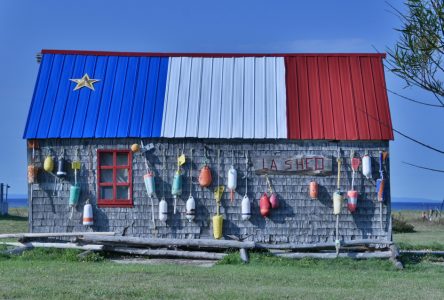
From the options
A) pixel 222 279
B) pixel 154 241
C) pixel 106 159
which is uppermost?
pixel 106 159

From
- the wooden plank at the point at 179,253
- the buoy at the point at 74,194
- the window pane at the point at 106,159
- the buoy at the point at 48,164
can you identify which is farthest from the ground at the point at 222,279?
the window pane at the point at 106,159

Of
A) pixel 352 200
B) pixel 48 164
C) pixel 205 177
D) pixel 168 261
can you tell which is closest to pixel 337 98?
pixel 352 200

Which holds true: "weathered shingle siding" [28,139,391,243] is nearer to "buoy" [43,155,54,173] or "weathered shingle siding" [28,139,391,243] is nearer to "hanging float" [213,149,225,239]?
"hanging float" [213,149,225,239]

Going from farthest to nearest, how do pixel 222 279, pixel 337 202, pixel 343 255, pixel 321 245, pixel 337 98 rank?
pixel 337 98, pixel 337 202, pixel 321 245, pixel 343 255, pixel 222 279

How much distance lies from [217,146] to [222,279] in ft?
17.2

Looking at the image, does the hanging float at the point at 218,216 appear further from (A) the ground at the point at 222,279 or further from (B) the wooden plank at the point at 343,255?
(B) the wooden plank at the point at 343,255

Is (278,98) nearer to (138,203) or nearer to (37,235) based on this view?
(138,203)

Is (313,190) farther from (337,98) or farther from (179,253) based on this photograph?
(179,253)

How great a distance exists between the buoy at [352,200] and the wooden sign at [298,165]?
75cm

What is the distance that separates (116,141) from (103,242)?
8.21 ft

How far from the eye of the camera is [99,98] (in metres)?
20.4

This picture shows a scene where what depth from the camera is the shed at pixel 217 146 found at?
63.4ft

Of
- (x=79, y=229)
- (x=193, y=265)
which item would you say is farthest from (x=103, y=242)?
(x=193, y=265)

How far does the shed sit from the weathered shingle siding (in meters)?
0.02
